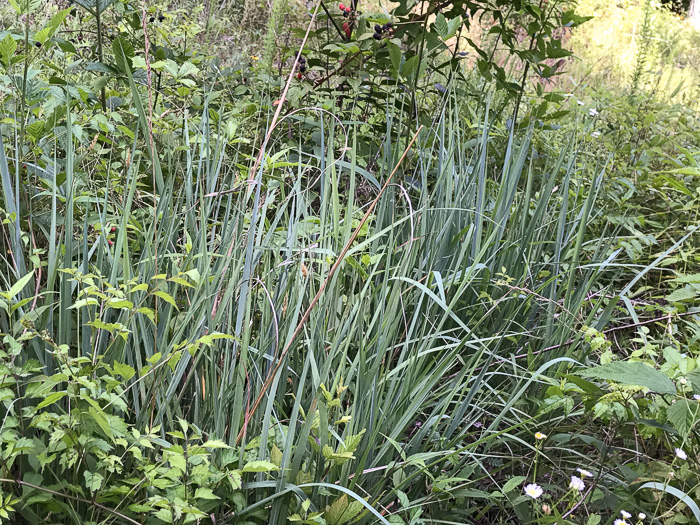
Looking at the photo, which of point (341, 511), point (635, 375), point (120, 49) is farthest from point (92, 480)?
point (120, 49)

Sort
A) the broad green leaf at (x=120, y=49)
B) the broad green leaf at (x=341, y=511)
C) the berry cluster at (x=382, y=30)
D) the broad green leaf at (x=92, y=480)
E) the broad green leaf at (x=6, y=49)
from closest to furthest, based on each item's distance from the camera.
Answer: the broad green leaf at (x=92, y=480) → the broad green leaf at (x=341, y=511) → the broad green leaf at (x=6, y=49) → the broad green leaf at (x=120, y=49) → the berry cluster at (x=382, y=30)

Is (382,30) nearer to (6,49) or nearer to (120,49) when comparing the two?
(120,49)

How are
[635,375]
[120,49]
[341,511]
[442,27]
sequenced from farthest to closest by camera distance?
[442,27], [120,49], [635,375], [341,511]

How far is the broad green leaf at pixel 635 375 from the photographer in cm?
110

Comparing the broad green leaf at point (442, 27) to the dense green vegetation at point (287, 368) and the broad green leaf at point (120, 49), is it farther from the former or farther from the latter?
the broad green leaf at point (120, 49)

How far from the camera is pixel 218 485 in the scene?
103cm

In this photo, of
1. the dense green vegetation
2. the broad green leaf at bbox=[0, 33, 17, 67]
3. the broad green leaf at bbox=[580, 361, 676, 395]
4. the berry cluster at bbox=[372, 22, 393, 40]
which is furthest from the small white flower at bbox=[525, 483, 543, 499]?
the berry cluster at bbox=[372, 22, 393, 40]

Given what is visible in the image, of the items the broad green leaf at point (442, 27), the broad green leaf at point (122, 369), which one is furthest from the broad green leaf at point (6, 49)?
the broad green leaf at point (442, 27)

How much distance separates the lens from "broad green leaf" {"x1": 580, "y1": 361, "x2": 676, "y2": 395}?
110 cm

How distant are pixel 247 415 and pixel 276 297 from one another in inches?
15.7

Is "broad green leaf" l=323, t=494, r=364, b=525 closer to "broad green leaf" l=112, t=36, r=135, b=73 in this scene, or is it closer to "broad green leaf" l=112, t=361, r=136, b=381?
"broad green leaf" l=112, t=361, r=136, b=381

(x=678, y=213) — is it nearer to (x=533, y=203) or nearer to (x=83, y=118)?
(x=533, y=203)

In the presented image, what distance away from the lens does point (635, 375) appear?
112 cm

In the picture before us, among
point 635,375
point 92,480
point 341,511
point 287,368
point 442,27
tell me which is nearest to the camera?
point 92,480
